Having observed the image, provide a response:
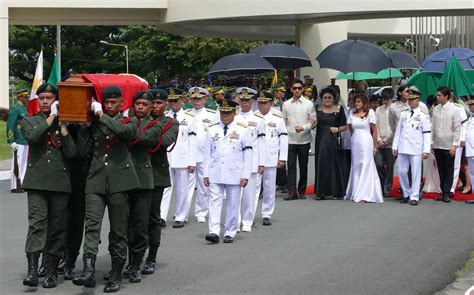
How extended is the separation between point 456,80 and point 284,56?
729cm

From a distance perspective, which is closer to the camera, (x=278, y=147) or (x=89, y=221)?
(x=89, y=221)

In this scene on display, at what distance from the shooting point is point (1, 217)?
1368 centimetres

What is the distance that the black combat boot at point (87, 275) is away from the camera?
825cm

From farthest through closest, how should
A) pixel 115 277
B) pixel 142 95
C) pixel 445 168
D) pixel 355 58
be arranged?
pixel 355 58, pixel 445 168, pixel 142 95, pixel 115 277

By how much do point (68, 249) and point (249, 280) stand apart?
5.73 ft

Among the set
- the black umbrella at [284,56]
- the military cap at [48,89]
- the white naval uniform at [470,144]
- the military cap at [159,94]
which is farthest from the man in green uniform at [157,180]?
the black umbrella at [284,56]

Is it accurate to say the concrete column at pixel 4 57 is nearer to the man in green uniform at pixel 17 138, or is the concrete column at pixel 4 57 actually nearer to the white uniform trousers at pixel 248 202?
the man in green uniform at pixel 17 138

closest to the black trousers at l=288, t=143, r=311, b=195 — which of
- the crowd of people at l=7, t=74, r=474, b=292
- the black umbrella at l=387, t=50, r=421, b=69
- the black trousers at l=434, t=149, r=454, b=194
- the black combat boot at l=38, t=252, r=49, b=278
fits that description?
the crowd of people at l=7, t=74, r=474, b=292

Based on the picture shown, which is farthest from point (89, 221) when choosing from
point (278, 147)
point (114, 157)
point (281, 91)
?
point (281, 91)

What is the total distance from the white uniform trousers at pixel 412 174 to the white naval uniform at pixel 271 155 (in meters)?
2.29

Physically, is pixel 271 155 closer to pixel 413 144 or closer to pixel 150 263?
pixel 413 144

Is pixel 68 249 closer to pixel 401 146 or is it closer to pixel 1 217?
→ pixel 1 217

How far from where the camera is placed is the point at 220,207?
441 inches

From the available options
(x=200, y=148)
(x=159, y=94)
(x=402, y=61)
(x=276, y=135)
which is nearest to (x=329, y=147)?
(x=276, y=135)
